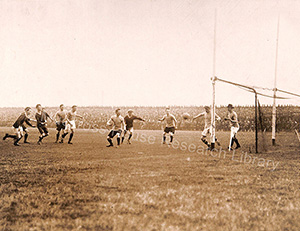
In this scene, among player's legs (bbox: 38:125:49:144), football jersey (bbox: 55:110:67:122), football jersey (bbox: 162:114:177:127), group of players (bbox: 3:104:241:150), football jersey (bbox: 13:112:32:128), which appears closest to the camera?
group of players (bbox: 3:104:241:150)

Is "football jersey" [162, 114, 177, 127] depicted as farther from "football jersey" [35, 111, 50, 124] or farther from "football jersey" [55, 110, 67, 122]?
"football jersey" [35, 111, 50, 124]

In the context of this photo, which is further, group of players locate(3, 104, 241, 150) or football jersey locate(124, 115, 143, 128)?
football jersey locate(124, 115, 143, 128)

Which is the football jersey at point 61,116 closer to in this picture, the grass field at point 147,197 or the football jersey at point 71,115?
the football jersey at point 71,115

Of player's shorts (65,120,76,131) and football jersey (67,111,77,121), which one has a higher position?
football jersey (67,111,77,121)

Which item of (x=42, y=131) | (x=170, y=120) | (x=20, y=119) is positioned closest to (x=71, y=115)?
(x=42, y=131)

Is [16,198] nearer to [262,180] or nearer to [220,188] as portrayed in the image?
[220,188]

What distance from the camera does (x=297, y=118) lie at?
33.7 m

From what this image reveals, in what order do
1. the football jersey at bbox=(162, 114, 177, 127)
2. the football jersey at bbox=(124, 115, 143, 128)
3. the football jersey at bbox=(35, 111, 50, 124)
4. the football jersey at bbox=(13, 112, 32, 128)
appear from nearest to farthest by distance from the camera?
the football jersey at bbox=(13, 112, 32, 128) → the football jersey at bbox=(35, 111, 50, 124) → the football jersey at bbox=(162, 114, 177, 127) → the football jersey at bbox=(124, 115, 143, 128)

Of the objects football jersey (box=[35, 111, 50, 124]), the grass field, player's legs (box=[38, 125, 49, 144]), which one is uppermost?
football jersey (box=[35, 111, 50, 124])

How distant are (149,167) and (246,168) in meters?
2.82

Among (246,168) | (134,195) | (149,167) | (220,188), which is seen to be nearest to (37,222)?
(134,195)

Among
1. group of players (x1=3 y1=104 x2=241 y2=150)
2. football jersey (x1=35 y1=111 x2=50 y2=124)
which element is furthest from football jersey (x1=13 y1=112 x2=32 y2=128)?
football jersey (x1=35 y1=111 x2=50 y2=124)

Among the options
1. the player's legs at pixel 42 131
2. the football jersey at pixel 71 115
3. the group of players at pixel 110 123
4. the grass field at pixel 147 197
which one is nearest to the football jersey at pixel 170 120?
the group of players at pixel 110 123

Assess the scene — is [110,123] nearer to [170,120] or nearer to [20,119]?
[170,120]
